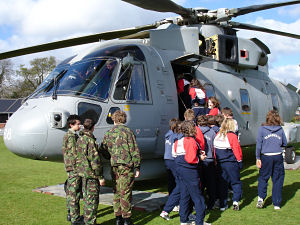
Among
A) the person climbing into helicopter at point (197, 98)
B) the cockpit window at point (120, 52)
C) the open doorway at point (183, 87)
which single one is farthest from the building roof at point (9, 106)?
the person climbing into helicopter at point (197, 98)

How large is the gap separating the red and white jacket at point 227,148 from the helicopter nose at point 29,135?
2893 mm

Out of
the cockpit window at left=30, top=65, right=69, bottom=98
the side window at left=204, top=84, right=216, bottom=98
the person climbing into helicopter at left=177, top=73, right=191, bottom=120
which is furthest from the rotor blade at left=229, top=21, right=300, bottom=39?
the cockpit window at left=30, top=65, right=69, bottom=98

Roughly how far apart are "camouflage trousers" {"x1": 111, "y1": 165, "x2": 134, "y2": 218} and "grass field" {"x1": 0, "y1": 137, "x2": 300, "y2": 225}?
0.46m

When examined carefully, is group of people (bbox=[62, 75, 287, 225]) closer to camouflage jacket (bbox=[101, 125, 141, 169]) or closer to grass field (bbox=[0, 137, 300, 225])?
camouflage jacket (bbox=[101, 125, 141, 169])

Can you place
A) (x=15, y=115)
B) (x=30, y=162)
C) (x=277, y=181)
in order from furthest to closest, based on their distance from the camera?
1. (x=30, y=162)
2. (x=15, y=115)
3. (x=277, y=181)

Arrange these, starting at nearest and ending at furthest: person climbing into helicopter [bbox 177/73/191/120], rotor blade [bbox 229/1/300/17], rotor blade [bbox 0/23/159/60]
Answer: rotor blade [bbox 0/23/159/60], person climbing into helicopter [bbox 177/73/191/120], rotor blade [bbox 229/1/300/17]

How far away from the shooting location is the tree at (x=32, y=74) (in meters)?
59.0

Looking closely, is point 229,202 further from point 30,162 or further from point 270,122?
point 30,162

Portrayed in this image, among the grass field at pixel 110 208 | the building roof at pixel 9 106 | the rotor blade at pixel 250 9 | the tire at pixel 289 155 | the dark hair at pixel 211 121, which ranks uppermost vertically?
the rotor blade at pixel 250 9

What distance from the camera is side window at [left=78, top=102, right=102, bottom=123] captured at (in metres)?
5.79

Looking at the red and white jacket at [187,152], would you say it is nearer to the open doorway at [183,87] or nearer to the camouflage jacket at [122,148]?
the camouflage jacket at [122,148]

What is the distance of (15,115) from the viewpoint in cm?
597

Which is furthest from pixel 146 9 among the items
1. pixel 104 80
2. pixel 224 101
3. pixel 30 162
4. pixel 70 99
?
pixel 30 162

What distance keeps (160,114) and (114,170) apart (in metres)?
2.22
